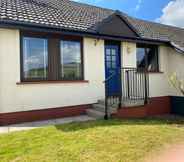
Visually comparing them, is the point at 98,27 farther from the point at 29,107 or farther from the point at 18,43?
the point at 29,107

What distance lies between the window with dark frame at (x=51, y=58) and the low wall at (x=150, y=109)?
231cm

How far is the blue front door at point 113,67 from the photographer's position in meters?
11.1

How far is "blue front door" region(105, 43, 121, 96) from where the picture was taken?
1107cm

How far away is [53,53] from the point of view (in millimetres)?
9367

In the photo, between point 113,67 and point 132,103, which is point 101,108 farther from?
point 113,67

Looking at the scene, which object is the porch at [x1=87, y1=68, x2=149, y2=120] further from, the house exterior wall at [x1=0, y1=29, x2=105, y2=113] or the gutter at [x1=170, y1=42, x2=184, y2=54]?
the gutter at [x1=170, y1=42, x2=184, y2=54]

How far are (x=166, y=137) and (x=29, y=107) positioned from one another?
191 inches

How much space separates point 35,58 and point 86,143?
451 cm

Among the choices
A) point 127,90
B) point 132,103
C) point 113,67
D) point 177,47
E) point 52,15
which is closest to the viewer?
point 132,103

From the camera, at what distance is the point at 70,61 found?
391 inches

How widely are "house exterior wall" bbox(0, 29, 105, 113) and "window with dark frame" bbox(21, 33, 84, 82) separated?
268 millimetres

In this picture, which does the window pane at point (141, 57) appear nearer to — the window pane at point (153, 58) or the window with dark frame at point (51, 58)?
the window pane at point (153, 58)

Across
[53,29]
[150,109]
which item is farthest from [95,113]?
[150,109]

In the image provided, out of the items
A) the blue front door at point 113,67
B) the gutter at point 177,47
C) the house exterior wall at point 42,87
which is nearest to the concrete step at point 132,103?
the blue front door at point 113,67
